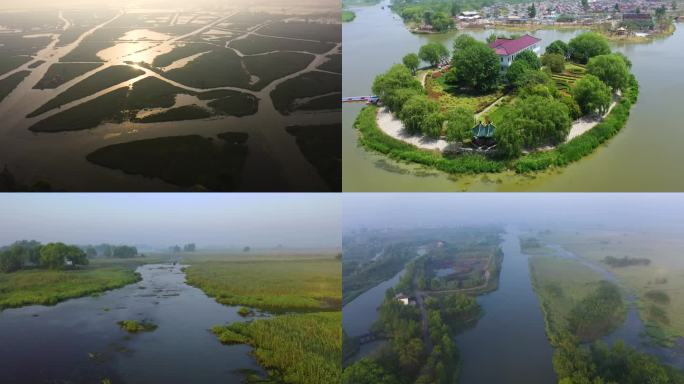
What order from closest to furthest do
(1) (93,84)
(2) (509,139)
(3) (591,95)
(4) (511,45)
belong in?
(2) (509,139) < (3) (591,95) < (1) (93,84) < (4) (511,45)

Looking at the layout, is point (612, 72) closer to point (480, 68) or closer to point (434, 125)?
point (480, 68)

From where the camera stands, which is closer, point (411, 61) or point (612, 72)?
point (612, 72)

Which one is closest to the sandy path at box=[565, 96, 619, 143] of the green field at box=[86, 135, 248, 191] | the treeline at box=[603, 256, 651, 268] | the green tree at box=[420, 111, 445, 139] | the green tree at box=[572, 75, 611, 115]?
the green tree at box=[572, 75, 611, 115]

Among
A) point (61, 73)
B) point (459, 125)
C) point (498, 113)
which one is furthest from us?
point (61, 73)

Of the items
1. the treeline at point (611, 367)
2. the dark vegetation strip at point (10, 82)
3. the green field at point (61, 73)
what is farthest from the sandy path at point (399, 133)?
the dark vegetation strip at point (10, 82)

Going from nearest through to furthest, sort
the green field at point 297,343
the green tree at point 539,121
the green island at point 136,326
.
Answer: the green field at point 297,343, the green island at point 136,326, the green tree at point 539,121

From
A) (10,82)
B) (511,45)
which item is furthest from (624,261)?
(10,82)

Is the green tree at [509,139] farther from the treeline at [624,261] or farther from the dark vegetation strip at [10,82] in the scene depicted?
the dark vegetation strip at [10,82]
